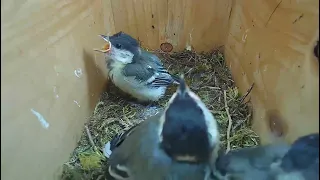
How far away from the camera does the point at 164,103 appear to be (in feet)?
4.83

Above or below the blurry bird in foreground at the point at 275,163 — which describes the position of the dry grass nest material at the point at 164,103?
below

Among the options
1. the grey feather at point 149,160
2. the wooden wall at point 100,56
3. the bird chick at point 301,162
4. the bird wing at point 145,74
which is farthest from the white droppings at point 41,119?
the bird chick at point 301,162

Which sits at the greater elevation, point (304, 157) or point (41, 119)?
point (304, 157)

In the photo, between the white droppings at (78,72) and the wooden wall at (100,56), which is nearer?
the wooden wall at (100,56)

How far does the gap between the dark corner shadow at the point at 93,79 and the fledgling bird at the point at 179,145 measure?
443 millimetres

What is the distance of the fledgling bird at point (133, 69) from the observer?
139cm

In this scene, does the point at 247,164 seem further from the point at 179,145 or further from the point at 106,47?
the point at 106,47

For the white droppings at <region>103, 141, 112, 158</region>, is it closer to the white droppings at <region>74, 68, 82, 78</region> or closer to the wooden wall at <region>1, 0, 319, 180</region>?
the wooden wall at <region>1, 0, 319, 180</region>

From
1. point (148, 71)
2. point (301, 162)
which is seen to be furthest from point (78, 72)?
point (301, 162)

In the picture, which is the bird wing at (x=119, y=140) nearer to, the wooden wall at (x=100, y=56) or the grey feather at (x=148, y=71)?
the wooden wall at (x=100, y=56)

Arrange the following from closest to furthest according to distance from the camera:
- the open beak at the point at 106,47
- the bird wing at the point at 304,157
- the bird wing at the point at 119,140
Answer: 1. the bird wing at the point at 304,157
2. the bird wing at the point at 119,140
3. the open beak at the point at 106,47

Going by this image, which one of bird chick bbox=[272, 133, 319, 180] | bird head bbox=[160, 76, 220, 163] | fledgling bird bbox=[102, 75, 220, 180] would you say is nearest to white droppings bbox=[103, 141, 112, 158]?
fledgling bird bbox=[102, 75, 220, 180]

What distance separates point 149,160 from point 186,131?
5.8 inches

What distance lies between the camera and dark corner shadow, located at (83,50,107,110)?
132 cm
